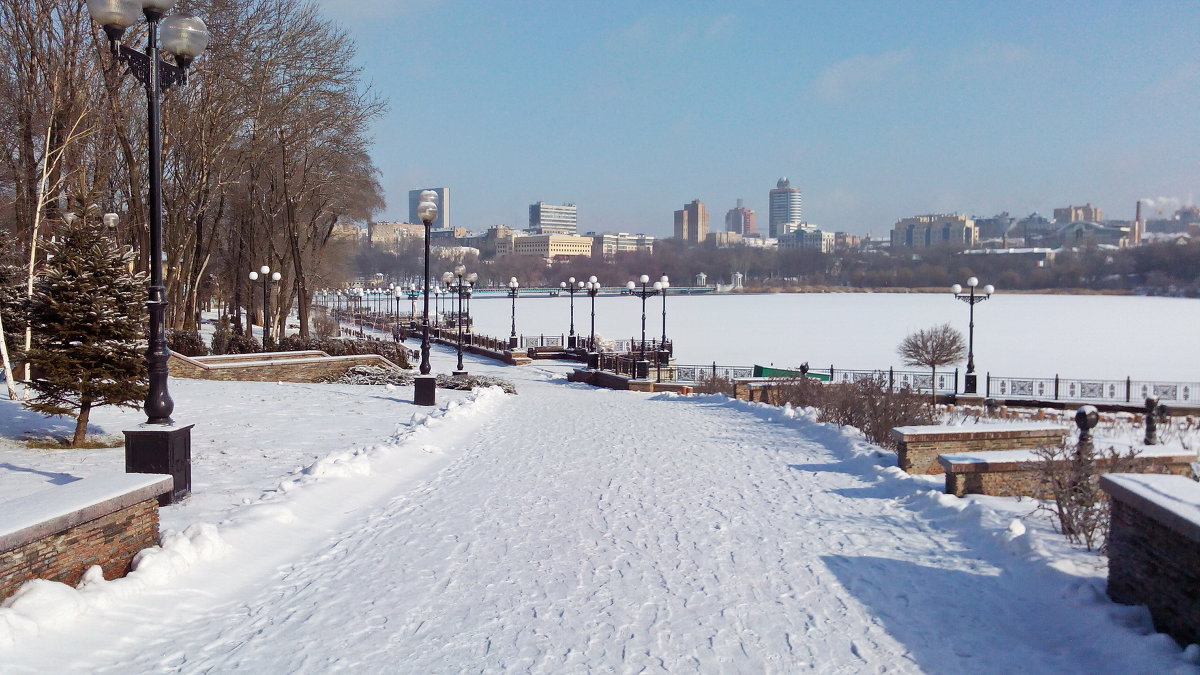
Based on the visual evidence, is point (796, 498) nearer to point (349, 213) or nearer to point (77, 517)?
point (77, 517)

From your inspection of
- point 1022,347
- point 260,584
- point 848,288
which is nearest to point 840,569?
point 260,584

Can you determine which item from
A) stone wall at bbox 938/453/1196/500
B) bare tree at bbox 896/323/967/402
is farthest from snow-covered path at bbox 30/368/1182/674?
bare tree at bbox 896/323/967/402

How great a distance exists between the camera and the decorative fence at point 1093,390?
25.8 m

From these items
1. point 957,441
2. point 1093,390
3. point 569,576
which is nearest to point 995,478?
point 957,441

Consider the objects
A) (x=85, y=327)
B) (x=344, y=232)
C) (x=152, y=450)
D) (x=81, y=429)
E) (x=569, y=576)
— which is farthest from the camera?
(x=344, y=232)

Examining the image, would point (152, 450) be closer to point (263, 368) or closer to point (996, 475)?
point (996, 475)

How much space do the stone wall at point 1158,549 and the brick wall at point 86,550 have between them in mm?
6219

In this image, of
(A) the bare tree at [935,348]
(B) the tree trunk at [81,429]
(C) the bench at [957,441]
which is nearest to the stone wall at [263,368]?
(B) the tree trunk at [81,429]

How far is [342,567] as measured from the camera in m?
6.53

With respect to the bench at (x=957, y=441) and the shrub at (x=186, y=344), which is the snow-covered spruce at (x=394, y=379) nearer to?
the shrub at (x=186, y=344)

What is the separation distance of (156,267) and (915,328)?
51.6 m

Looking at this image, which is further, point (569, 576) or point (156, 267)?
point (156, 267)

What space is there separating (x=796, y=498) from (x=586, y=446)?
14.2ft

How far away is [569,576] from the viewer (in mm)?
6332
